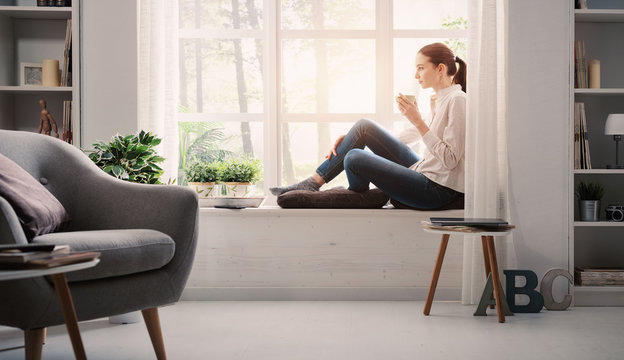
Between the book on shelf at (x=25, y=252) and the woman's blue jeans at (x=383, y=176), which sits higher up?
the woman's blue jeans at (x=383, y=176)

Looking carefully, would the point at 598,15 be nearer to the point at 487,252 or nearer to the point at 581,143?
the point at 581,143

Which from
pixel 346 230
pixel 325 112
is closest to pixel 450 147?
pixel 346 230

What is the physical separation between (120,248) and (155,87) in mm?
1705

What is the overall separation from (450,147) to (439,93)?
1.32 ft

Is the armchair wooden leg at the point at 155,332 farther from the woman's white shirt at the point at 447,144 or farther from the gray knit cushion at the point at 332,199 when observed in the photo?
the woman's white shirt at the point at 447,144

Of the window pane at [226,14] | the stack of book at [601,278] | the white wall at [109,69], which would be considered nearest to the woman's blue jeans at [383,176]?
the stack of book at [601,278]

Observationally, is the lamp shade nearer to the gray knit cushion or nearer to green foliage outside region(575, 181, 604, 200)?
green foliage outside region(575, 181, 604, 200)

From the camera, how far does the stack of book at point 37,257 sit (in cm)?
132

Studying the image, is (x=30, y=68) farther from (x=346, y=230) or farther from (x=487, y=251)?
(x=487, y=251)

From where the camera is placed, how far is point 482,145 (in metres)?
3.11

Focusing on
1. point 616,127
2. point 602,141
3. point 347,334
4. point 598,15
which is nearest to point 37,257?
point 347,334

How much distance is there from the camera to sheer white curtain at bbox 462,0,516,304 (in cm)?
310

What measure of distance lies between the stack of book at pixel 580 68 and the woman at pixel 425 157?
0.60 metres

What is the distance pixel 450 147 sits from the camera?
319cm
